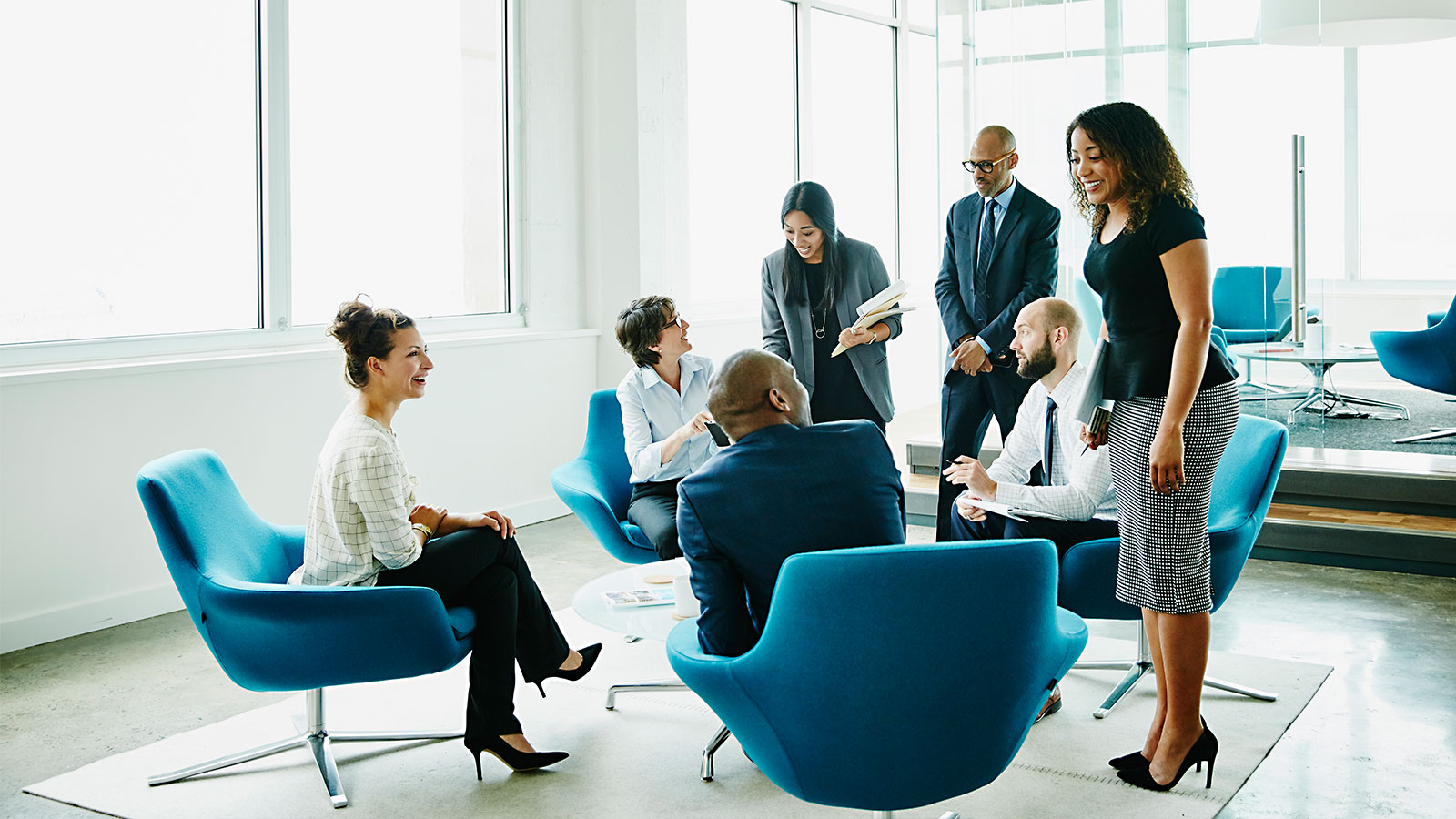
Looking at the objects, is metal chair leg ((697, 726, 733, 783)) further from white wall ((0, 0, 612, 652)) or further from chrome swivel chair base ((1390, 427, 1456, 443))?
chrome swivel chair base ((1390, 427, 1456, 443))

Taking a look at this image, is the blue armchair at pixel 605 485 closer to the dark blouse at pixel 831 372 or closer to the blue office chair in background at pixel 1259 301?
the dark blouse at pixel 831 372

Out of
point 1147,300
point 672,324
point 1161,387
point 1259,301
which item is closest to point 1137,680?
point 1161,387

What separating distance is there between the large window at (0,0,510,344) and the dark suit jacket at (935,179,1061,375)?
2.64 meters

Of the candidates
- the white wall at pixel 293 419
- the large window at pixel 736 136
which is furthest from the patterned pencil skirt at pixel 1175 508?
the large window at pixel 736 136

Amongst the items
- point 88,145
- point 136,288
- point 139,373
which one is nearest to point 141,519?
point 139,373

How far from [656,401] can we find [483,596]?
1166 millimetres

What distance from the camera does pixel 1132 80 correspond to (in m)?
6.02

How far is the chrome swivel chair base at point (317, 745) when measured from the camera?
2.96 metres

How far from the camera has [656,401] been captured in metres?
3.96

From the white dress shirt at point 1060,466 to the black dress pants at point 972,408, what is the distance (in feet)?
2.22

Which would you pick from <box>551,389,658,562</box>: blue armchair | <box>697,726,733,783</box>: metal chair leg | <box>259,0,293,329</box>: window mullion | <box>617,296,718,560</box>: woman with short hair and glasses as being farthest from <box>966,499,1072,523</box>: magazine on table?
<box>259,0,293,329</box>: window mullion

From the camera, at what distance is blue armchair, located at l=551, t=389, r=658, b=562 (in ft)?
12.8

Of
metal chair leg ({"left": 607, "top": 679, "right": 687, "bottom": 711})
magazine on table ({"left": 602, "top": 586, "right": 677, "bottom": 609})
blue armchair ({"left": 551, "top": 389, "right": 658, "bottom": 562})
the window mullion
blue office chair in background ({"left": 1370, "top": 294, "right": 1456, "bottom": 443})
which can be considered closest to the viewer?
magazine on table ({"left": 602, "top": 586, "right": 677, "bottom": 609})

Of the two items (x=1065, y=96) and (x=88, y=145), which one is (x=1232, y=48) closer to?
(x=1065, y=96)
